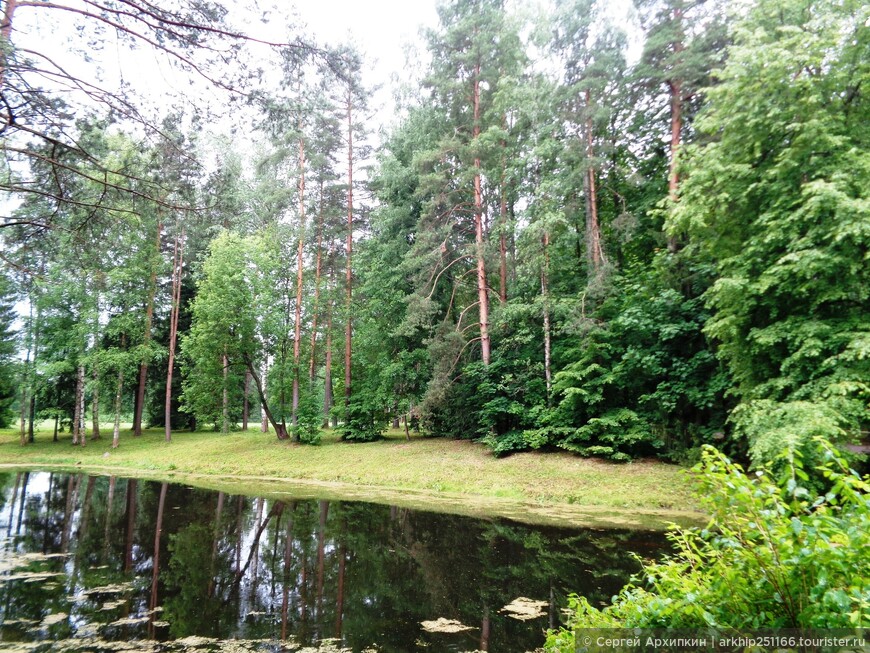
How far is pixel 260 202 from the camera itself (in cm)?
2567

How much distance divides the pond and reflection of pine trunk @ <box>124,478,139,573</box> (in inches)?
1.5

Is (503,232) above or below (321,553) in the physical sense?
above

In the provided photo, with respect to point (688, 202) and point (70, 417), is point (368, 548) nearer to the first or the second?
point (688, 202)

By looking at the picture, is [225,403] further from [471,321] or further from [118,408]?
[471,321]

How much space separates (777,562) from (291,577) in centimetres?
569

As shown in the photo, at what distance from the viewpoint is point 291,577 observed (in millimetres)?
6086

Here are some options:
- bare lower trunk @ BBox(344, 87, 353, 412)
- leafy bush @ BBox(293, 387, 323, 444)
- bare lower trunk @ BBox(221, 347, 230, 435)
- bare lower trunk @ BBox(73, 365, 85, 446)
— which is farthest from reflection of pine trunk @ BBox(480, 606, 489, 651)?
bare lower trunk @ BBox(73, 365, 85, 446)

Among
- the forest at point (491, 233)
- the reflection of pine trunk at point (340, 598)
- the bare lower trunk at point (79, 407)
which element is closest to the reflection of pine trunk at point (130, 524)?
the reflection of pine trunk at point (340, 598)

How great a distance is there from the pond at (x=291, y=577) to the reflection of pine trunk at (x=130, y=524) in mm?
38

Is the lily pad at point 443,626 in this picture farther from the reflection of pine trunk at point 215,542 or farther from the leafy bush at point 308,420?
the leafy bush at point 308,420

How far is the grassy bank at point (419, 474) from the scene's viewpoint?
35.0ft

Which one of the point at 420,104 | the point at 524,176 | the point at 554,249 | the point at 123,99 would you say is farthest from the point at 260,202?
the point at 123,99

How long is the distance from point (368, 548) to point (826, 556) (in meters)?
6.76

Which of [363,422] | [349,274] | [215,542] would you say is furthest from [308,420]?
[215,542]
